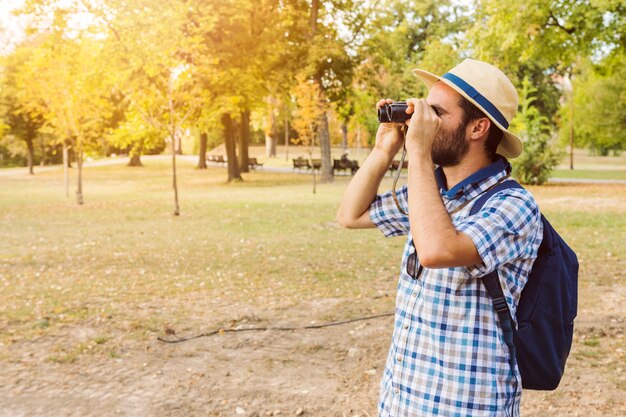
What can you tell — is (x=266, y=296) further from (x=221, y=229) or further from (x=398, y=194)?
(x=221, y=229)

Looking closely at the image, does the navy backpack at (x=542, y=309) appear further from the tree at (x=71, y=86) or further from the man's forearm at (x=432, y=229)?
the tree at (x=71, y=86)

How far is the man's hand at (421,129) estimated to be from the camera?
6.54ft

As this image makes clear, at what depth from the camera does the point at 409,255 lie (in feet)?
7.23

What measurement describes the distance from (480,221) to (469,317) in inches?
12.9

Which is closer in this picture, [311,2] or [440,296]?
[440,296]

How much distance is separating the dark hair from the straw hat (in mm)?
33

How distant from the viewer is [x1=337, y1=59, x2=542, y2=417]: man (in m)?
1.93

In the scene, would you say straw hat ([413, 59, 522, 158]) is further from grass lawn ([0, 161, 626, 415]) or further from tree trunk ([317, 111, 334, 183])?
tree trunk ([317, 111, 334, 183])

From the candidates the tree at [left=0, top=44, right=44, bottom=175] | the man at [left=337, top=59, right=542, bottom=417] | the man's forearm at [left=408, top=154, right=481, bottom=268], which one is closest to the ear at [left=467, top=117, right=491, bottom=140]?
the man at [left=337, top=59, right=542, bottom=417]

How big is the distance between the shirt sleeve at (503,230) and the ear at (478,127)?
210mm

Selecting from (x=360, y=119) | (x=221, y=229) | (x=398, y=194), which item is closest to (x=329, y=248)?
(x=221, y=229)

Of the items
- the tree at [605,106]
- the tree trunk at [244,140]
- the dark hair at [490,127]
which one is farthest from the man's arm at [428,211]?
the tree at [605,106]

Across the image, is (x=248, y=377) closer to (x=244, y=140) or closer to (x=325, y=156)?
(x=325, y=156)

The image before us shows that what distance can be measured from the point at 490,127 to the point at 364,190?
576mm
